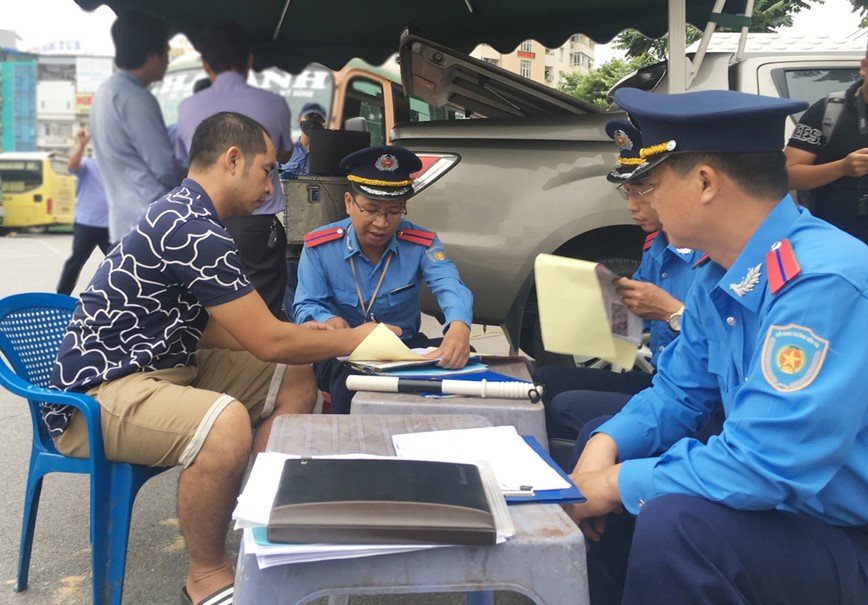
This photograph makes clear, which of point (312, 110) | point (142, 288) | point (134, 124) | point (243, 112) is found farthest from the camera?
point (312, 110)

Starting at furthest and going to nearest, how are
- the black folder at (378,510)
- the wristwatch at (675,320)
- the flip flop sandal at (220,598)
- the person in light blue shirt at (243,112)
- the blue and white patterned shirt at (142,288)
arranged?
the person in light blue shirt at (243,112), the wristwatch at (675,320), the blue and white patterned shirt at (142,288), the flip flop sandal at (220,598), the black folder at (378,510)

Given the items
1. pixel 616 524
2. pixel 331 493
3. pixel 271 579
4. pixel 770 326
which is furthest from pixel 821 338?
pixel 271 579

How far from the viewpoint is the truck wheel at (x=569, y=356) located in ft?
10.6

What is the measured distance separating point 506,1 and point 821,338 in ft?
11.5

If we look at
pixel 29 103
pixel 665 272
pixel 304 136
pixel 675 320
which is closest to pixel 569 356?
pixel 665 272

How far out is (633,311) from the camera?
6.81 feet

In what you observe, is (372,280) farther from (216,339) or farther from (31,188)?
(31,188)

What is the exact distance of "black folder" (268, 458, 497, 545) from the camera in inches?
35.9

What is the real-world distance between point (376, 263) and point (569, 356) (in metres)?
1.11

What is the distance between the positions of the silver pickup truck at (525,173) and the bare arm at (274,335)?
1337 mm

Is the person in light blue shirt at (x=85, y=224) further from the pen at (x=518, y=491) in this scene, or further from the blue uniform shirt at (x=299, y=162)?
the pen at (x=518, y=491)

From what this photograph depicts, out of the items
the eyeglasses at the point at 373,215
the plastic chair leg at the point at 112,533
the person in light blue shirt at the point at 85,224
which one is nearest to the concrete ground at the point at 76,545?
the plastic chair leg at the point at 112,533

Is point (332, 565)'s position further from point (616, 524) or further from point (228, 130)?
point (228, 130)

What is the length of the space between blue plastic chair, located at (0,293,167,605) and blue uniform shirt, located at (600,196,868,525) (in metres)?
1.24
